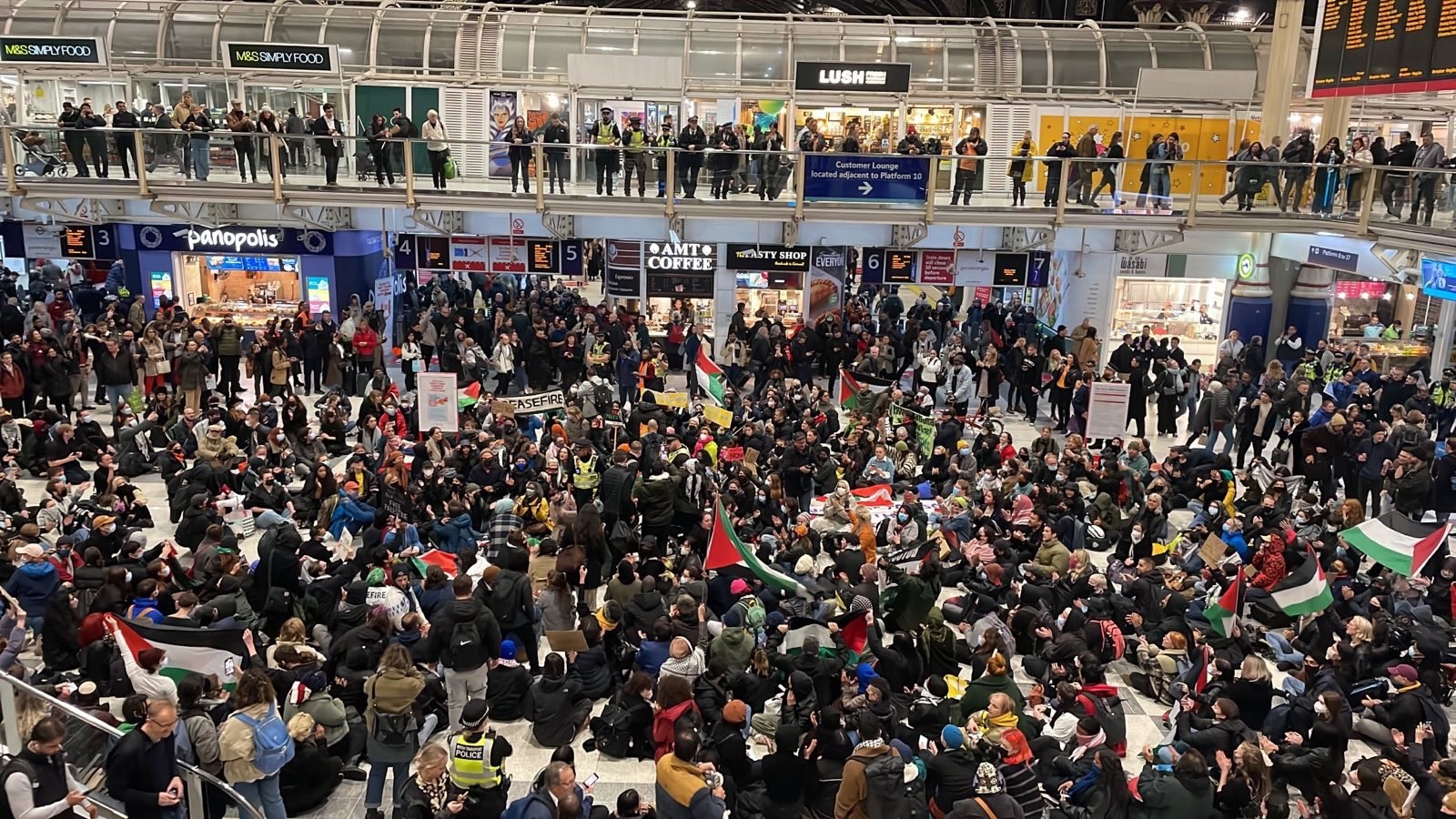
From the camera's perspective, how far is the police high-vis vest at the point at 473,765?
8.28m

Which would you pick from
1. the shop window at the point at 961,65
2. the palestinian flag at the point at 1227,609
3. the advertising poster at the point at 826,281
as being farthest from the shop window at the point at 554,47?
the palestinian flag at the point at 1227,609

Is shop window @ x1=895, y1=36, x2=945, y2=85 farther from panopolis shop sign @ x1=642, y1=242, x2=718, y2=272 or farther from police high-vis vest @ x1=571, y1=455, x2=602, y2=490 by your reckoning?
police high-vis vest @ x1=571, y1=455, x2=602, y2=490

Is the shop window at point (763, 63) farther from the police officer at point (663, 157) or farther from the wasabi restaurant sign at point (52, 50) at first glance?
the wasabi restaurant sign at point (52, 50)

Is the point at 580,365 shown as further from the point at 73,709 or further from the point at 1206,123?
the point at 73,709

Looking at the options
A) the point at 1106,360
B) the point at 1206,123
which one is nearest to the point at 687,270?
the point at 1106,360

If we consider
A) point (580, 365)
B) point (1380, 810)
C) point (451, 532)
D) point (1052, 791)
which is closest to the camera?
point (1380, 810)

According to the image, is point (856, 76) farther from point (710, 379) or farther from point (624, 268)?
point (710, 379)

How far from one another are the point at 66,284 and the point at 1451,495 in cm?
2850

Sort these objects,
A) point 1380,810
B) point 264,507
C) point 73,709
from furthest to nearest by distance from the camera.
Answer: point 264,507, point 1380,810, point 73,709

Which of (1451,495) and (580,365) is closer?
(1451,495)

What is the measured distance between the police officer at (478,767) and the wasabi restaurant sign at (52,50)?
20827 millimetres

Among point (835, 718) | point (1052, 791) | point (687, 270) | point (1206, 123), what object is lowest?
point (1052, 791)

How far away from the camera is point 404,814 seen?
8188 mm

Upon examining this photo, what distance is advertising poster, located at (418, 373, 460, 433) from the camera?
17594mm
